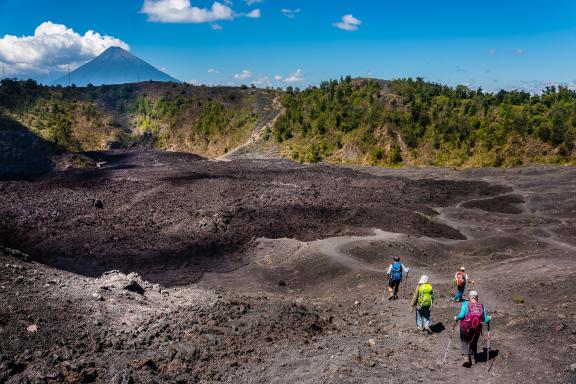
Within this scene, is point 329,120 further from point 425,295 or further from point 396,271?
point 425,295

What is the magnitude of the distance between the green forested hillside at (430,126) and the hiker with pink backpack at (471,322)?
51.0 meters

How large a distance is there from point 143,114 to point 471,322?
90.3 metres

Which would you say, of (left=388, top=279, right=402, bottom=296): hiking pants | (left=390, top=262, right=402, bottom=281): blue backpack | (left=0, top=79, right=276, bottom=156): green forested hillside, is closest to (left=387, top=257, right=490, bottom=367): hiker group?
(left=390, top=262, right=402, bottom=281): blue backpack

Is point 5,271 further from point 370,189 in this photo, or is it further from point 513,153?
point 513,153

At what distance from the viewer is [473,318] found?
10578mm

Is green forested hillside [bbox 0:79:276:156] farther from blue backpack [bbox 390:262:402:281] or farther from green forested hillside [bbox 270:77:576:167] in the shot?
blue backpack [bbox 390:262:402:281]

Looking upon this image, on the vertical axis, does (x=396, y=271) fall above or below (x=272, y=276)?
above

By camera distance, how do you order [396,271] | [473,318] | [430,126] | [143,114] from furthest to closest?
[143,114] < [430,126] < [396,271] < [473,318]

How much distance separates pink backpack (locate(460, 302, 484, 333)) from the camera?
10570 mm

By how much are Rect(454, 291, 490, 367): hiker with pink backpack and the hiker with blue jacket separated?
17.2 feet

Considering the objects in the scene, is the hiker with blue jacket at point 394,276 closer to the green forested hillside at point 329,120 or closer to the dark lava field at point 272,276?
the dark lava field at point 272,276

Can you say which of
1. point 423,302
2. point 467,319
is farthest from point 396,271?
point 467,319

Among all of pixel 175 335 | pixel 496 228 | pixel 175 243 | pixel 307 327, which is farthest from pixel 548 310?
pixel 175 243

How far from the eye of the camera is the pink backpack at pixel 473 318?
10.6 metres
